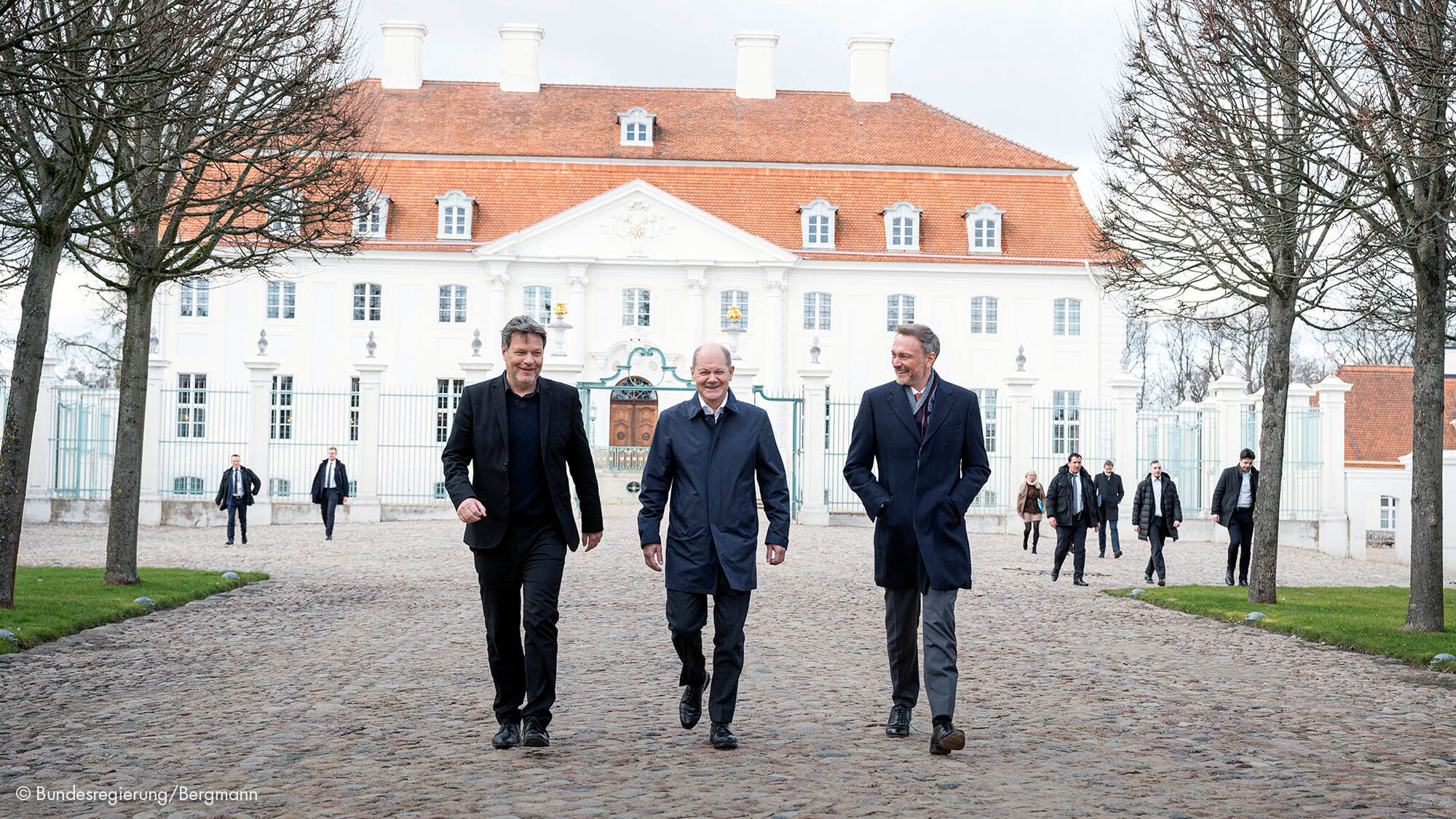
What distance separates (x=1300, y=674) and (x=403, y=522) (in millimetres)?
20977

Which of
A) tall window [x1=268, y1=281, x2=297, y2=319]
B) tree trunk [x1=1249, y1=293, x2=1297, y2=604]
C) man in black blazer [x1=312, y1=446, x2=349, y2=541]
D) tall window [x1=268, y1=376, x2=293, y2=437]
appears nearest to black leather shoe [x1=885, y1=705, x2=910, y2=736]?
tree trunk [x1=1249, y1=293, x2=1297, y2=604]

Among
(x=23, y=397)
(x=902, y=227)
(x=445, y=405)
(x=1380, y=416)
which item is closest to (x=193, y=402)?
(x=445, y=405)

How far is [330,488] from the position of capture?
918 inches

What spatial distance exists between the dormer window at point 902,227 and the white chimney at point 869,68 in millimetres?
6071


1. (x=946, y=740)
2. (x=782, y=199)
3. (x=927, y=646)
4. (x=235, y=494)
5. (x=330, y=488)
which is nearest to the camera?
(x=946, y=740)

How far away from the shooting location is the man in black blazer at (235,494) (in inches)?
858

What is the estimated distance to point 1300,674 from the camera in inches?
368

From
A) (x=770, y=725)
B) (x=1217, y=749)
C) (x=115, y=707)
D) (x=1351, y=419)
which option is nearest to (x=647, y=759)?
(x=770, y=725)

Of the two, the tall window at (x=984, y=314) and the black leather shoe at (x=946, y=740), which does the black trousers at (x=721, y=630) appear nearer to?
the black leather shoe at (x=946, y=740)

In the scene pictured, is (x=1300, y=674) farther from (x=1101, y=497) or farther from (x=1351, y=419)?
(x=1351, y=419)

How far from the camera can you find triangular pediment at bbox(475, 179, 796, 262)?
4269cm

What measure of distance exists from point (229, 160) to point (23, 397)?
2.66 m

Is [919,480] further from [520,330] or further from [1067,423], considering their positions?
[1067,423]

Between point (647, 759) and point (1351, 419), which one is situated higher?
point (1351, 419)
